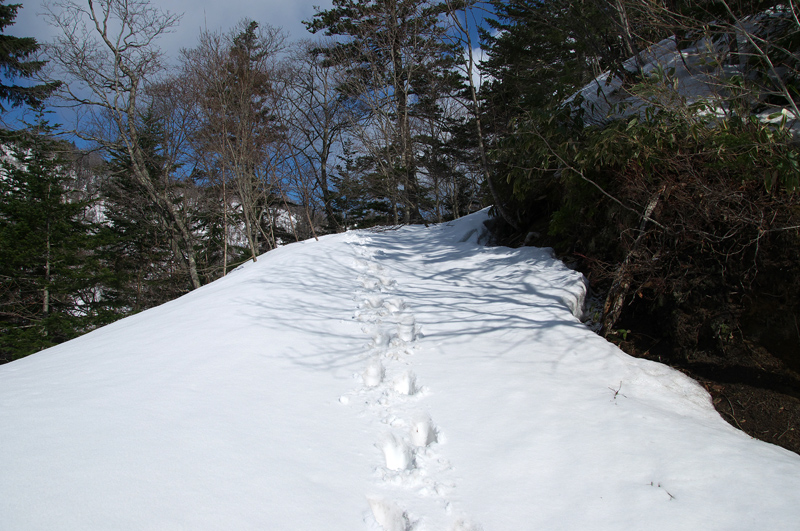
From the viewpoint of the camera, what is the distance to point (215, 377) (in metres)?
3.11

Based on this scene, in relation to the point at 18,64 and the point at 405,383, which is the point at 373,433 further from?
the point at 18,64

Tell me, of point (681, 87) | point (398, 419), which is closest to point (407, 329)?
point (398, 419)

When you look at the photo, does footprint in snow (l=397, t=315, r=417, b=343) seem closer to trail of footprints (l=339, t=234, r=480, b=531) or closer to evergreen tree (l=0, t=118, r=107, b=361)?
trail of footprints (l=339, t=234, r=480, b=531)

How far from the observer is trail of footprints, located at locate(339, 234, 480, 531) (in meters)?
2.05

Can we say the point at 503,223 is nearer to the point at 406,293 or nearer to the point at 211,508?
the point at 406,293

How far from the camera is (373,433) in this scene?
8.77 ft

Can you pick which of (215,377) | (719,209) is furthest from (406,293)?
(719,209)

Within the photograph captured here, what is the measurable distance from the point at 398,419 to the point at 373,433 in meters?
0.25

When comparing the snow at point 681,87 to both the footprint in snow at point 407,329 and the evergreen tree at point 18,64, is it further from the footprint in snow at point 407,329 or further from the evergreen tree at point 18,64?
the evergreen tree at point 18,64

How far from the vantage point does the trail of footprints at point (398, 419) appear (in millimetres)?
2047

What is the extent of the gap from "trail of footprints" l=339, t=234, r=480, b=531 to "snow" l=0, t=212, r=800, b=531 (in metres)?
0.01

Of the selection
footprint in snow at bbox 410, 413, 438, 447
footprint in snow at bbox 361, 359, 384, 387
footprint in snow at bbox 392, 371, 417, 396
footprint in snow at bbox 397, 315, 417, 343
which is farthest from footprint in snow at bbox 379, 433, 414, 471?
footprint in snow at bbox 397, 315, 417, 343

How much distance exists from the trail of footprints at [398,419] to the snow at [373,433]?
0.05ft

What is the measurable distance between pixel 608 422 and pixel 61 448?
130 inches
